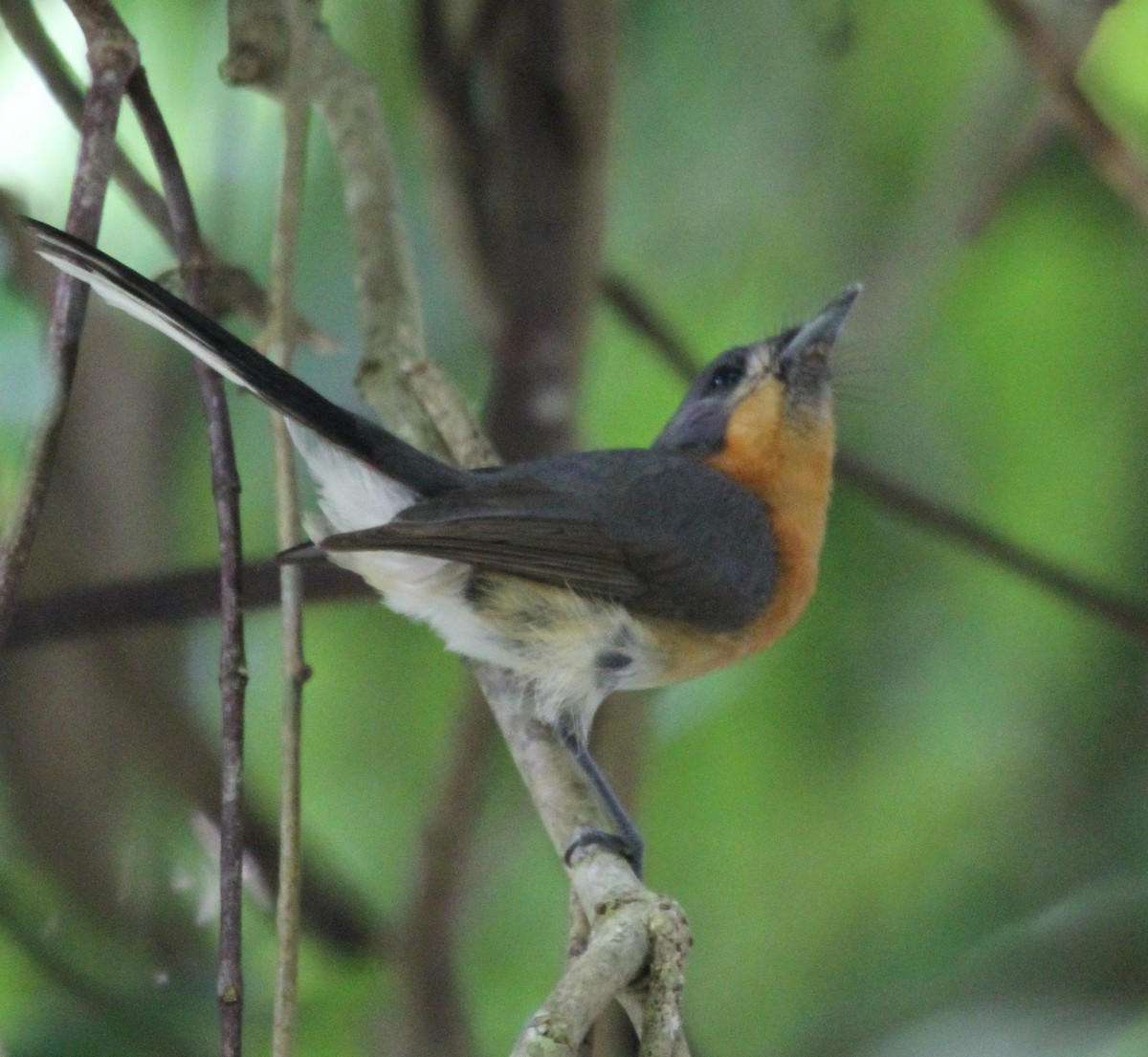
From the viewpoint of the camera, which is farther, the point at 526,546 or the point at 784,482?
the point at 784,482

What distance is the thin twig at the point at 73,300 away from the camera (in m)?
1.68

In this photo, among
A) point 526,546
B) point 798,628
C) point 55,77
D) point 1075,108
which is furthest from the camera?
point 798,628

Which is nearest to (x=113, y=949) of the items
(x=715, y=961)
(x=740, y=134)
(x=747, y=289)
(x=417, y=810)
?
(x=417, y=810)

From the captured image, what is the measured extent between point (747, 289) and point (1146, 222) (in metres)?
1.29

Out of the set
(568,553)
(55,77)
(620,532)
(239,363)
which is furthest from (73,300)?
(620,532)

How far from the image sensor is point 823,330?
3.12m

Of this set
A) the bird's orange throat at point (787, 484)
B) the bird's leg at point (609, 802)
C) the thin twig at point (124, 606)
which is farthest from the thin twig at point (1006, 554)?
the thin twig at point (124, 606)

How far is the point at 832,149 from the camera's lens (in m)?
4.02

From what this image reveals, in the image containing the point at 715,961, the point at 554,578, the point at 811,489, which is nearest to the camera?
the point at 554,578

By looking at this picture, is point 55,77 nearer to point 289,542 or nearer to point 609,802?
point 289,542

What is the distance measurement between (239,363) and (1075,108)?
70.3 inches

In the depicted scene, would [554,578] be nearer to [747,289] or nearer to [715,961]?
[715,961]

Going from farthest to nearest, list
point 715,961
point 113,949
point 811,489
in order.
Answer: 1. point 715,961
2. point 811,489
3. point 113,949

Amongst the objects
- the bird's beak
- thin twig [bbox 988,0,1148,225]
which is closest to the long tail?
the bird's beak
